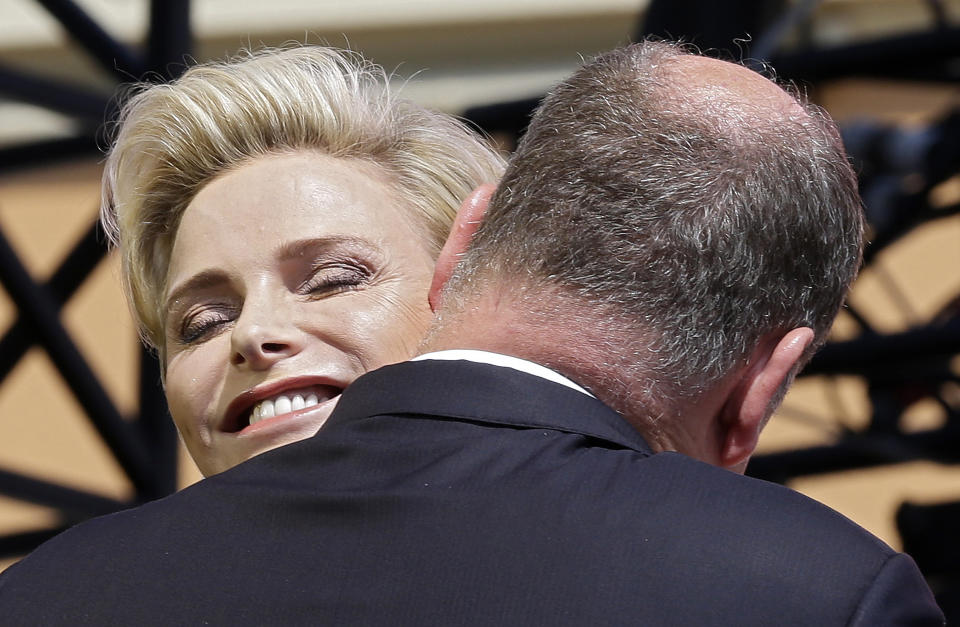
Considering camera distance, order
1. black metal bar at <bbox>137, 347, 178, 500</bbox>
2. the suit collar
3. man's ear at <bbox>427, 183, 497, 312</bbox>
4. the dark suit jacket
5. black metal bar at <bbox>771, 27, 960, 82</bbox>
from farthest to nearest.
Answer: black metal bar at <bbox>137, 347, 178, 500</bbox> < black metal bar at <bbox>771, 27, 960, 82</bbox> < man's ear at <bbox>427, 183, 497, 312</bbox> < the suit collar < the dark suit jacket

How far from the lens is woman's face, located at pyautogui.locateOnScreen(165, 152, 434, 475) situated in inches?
60.9

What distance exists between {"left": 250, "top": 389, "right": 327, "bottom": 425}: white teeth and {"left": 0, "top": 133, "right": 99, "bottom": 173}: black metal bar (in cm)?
205

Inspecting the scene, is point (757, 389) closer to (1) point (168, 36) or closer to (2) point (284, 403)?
(2) point (284, 403)

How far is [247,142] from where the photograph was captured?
1.71 meters

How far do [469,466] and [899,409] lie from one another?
3578 mm

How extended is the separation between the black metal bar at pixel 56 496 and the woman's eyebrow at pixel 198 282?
1882mm

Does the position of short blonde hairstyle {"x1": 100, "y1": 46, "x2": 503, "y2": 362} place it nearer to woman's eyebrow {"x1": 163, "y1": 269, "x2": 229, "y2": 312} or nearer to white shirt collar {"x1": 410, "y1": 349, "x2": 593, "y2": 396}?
woman's eyebrow {"x1": 163, "y1": 269, "x2": 229, "y2": 312}

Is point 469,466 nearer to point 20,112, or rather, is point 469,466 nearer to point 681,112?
point 681,112

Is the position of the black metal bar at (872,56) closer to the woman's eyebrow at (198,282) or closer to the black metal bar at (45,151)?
the black metal bar at (45,151)

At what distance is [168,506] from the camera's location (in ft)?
3.56

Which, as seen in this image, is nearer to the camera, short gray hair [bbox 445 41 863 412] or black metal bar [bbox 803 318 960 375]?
short gray hair [bbox 445 41 863 412]

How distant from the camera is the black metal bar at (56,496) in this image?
3.43 meters

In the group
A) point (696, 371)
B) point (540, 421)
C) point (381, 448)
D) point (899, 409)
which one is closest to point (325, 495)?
point (381, 448)

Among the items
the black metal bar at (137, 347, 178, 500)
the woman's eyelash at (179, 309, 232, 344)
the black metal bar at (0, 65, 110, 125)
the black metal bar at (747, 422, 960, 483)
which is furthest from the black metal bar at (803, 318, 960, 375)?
the woman's eyelash at (179, 309, 232, 344)
